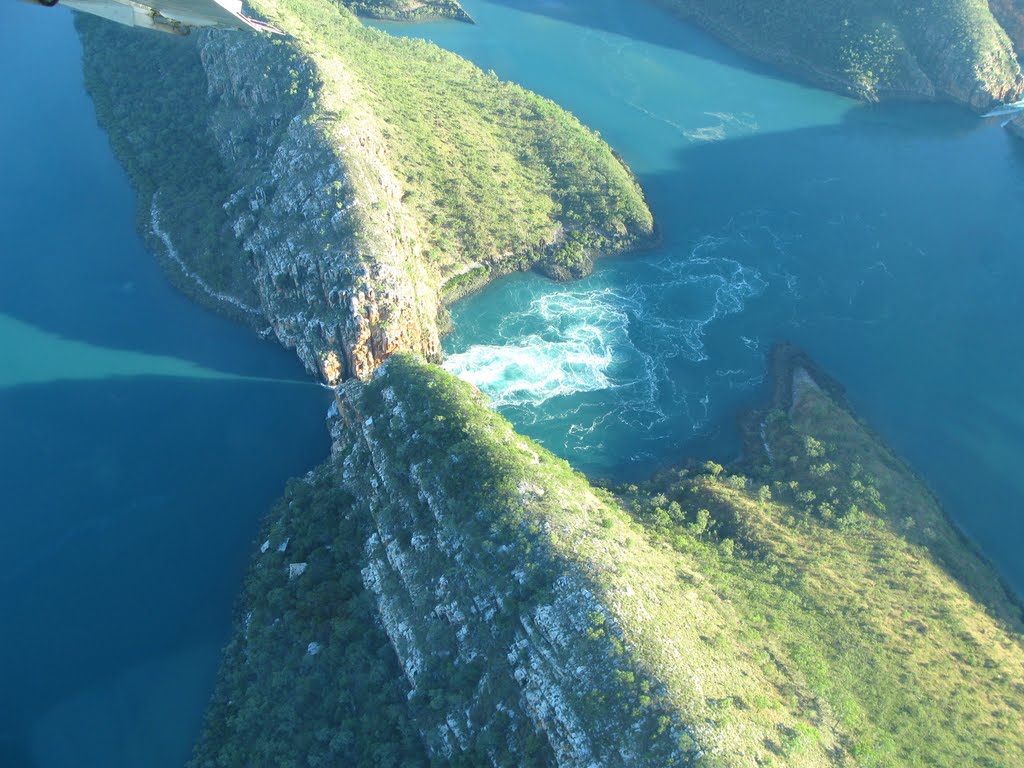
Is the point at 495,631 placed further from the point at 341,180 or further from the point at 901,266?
the point at 901,266

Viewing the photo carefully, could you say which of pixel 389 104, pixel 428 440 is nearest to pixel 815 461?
pixel 428 440

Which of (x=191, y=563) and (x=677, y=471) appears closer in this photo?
(x=191, y=563)

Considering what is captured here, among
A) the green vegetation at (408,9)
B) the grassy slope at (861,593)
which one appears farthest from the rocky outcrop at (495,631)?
the green vegetation at (408,9)

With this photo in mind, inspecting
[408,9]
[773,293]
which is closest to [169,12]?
[773,293]

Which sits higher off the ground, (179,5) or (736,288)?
(179,5)

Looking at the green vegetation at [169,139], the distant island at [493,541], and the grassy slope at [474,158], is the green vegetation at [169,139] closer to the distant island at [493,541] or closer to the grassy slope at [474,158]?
the distant island at [493,541]

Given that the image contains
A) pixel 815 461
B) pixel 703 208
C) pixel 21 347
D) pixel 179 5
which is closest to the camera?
pixel 179 5

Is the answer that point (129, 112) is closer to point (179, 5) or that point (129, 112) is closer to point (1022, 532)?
point (179, 5)

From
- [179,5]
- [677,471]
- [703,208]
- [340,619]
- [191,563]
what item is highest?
[179,5]

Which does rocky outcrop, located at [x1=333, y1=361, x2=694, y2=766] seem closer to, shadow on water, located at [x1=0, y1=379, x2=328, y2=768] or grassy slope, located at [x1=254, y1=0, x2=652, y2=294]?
shadow on water, located at [x1=0, y1=379, x2=328, y2=768]
